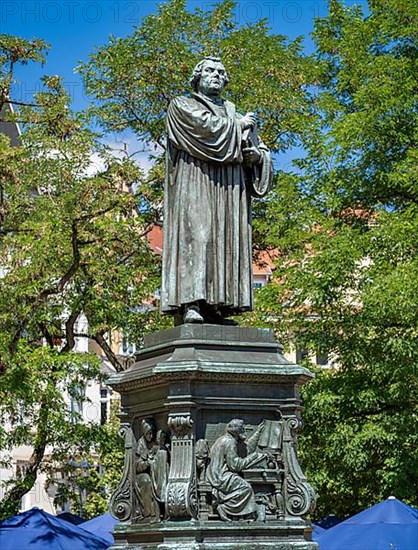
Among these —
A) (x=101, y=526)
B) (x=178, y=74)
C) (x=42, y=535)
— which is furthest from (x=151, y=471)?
(x=178, y=74)

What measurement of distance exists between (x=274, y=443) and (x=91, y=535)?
9.56 metres

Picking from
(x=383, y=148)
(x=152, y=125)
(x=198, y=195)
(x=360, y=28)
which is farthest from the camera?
(x=152, y=125)

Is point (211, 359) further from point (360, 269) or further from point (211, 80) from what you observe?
point (360, 269)

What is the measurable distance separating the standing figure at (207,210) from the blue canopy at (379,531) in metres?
7.37

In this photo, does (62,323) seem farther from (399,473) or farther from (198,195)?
(198,195)

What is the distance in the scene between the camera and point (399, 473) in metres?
22.6

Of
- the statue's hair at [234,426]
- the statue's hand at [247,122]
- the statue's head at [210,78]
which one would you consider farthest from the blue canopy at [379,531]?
the statue's head at [210,78]

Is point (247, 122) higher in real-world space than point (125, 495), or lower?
higher

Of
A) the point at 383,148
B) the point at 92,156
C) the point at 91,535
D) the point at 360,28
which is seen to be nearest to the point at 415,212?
the point at 383,148

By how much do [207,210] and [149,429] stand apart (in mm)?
2070

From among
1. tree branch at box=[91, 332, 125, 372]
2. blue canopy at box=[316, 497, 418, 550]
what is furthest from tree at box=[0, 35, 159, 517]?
blue canopy at box=[316, 497, 418, 550]

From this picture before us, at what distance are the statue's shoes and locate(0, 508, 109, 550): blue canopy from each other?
335 inches

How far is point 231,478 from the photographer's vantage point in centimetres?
1046

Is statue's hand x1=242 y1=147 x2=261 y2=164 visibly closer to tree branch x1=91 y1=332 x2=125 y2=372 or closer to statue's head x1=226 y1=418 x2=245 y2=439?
statue's head x1=226 y1=418 x2=245 y2=439
